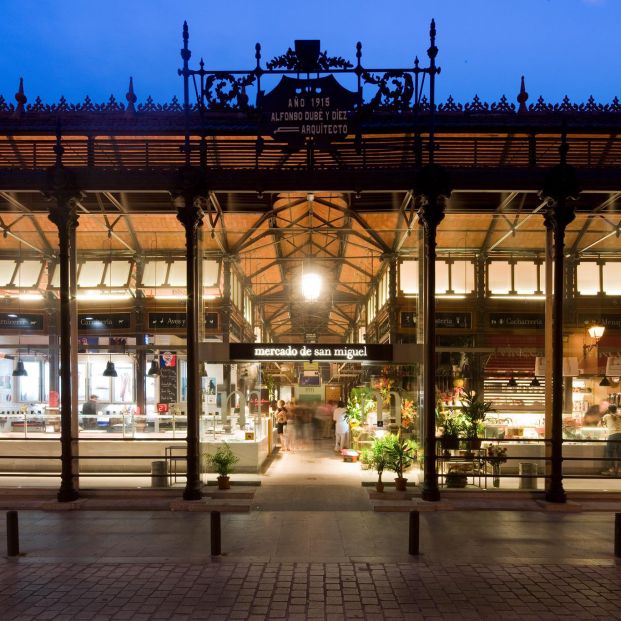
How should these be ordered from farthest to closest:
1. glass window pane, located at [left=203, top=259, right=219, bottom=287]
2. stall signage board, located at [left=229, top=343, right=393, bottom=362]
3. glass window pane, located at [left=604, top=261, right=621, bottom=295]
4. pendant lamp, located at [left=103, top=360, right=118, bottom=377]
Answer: glass window pane, located at [left=604, top=261, right=621, bottom=295]
glass window pane, located at [left=203, top=259, right=219, bottom=287]
pendant lamp, located at [left=103, top=360, right=118, bottom=377]
stall signage board, located at [left=229, top=343, right=393, bottom=362]

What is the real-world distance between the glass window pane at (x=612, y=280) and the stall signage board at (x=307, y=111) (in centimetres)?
977

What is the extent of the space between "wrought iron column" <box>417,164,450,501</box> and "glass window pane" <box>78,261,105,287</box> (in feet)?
31.0

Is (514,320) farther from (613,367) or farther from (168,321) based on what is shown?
(168,321)

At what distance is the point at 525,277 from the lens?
18047 mm

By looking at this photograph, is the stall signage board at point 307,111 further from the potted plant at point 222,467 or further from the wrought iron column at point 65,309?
the potted plant at point 222,467

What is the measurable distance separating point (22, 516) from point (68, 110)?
835 centimetres

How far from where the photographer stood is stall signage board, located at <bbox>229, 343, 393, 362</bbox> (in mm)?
13305

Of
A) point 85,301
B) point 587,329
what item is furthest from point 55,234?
point 587,329

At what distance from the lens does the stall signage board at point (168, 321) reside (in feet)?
56.8

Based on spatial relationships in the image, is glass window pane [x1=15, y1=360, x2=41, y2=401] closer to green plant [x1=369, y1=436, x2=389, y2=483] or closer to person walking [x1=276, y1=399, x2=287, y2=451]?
person walking [x1=276, y1=399, x2=287, y2=451]

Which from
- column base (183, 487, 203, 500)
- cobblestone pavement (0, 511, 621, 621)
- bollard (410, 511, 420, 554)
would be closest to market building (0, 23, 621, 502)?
column base (183, 487, 203, 500)

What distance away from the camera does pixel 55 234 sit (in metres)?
16.8

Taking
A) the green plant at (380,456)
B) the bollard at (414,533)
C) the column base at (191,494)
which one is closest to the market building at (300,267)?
the column base at (191,494)

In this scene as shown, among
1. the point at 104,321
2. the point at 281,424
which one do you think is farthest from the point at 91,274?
the point at 281,424
